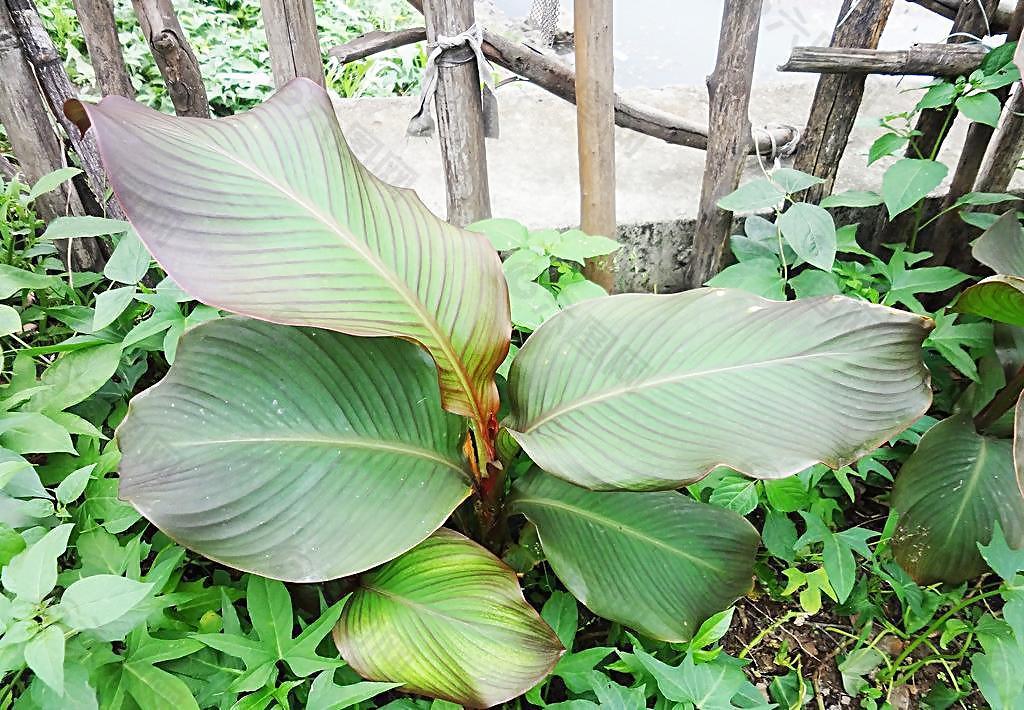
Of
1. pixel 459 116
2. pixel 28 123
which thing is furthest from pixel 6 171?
pixel 459 116

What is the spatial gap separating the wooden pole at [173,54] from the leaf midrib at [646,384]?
89 centimetres

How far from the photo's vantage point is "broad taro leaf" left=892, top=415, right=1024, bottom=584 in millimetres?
1093

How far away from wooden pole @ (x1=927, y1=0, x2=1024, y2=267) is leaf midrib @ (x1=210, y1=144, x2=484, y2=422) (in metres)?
1.21

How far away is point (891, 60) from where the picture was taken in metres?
1.23

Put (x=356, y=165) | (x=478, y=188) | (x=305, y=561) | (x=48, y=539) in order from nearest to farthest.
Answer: (x=48, y=539) < (x=305, y=561) < (x=356, y=165) < (x=478, y=188)

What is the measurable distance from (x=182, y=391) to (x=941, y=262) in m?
1.69

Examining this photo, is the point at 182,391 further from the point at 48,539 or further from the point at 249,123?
the point at 249,123

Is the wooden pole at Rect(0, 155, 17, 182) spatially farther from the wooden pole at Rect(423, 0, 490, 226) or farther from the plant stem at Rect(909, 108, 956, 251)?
the plant stem at Rect(909, 108, 956, 251)

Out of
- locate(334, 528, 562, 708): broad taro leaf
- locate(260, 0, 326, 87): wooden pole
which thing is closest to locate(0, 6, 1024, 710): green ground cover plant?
locate(334, 528, 562, 708): broad taro leaf

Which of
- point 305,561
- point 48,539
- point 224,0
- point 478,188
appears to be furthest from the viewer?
point 224,0

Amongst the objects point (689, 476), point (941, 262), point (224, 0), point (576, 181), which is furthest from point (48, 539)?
point (224, 0)

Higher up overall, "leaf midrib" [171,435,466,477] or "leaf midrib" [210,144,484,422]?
"leaf midrib" [210,144,484,422]

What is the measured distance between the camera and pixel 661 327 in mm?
920

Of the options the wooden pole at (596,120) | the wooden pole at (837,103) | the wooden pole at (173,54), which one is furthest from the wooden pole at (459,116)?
the wooden pole at (837,103)
